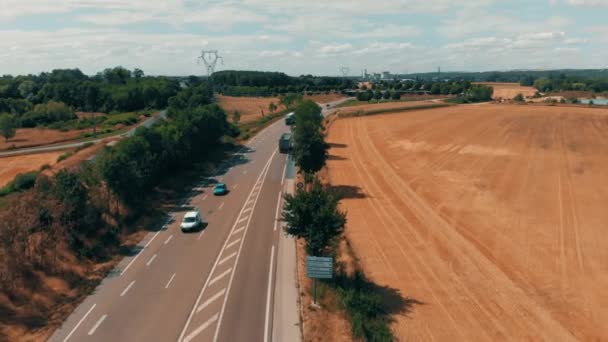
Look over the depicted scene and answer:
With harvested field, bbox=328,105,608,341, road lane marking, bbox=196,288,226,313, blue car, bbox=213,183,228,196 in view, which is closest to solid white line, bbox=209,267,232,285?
road lane marking, bbox=196,288,226,313

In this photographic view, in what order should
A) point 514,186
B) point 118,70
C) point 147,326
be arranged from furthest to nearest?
point 118,70 → point 514,186 → point 147,326

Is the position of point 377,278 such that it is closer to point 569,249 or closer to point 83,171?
point 569,249

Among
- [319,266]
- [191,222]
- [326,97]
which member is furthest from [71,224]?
[326,97]

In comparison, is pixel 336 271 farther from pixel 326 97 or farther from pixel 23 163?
pixel 326 97

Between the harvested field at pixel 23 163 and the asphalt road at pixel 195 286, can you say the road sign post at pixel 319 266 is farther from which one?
the harvested field at pixel 23 163

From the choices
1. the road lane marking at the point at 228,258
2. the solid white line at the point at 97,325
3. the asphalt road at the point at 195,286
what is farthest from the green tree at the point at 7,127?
the solid white line at the point at 97,325

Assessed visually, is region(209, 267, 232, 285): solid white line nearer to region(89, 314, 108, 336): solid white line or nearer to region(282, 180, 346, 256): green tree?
region(282, 180, 346, 256): green tree

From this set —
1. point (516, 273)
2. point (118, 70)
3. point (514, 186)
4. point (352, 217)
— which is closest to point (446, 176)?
point (514, 186)
